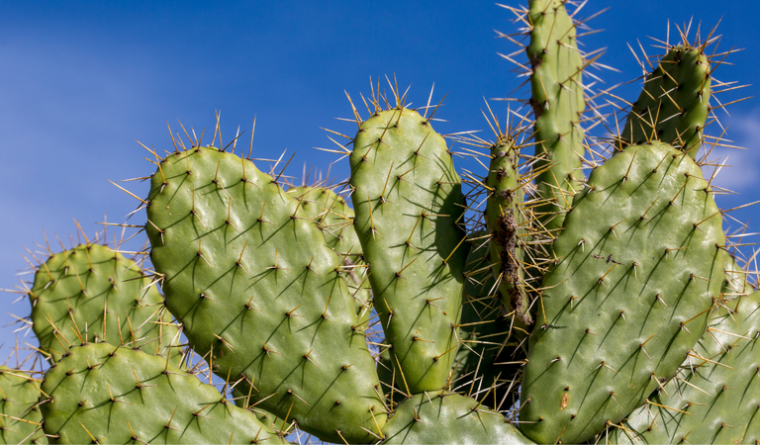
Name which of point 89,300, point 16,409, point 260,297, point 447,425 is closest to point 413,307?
point 447,425

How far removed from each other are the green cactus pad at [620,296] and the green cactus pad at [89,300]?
1.75m

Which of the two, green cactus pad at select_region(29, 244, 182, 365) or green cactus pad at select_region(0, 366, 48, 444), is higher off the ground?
green cactus pad at select_region(29, 244, 182, 365)

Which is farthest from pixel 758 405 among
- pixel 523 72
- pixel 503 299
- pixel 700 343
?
pixel 523 72

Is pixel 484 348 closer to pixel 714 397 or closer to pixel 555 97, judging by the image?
pixel 714 397

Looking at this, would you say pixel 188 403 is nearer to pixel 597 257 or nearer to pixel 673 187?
pixel 597 257

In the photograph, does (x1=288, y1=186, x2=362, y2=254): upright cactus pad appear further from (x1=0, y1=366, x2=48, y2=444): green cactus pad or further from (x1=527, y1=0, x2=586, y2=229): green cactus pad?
(x1=0, y1=366, x2=48, y2=444): green cactus pad

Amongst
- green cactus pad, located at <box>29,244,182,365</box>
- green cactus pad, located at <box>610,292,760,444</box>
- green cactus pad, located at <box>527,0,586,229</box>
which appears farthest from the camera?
green cactus pad, located at <box>29,244,182,365</box>

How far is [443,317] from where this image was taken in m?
1.98

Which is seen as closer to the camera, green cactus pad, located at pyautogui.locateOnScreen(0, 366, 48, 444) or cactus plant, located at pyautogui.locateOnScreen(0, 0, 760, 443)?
cactus plant, located at pyautogui.locateOnScreen(0, 0, 760, 443)

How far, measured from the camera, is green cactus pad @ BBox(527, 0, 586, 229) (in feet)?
8.10

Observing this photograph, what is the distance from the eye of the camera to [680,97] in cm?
240

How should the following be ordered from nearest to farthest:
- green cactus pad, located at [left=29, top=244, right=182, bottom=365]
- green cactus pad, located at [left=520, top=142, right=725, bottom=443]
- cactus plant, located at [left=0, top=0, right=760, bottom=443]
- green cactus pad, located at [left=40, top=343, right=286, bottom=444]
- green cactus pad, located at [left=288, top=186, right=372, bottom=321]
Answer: green cactus pad, located at [left=40, top=343, right=286, bottom=444]
cactus plant, located at [left=0, top=0, right=760, bottom=443]
green cactus pad, located at [left=520, top=142, right=725, bottom=443]
green cactus pad, located at [left=288, top=186, right=372, bottom=321]
green cactus pad, located at [left=29, top=244, right=182, bottom=365]

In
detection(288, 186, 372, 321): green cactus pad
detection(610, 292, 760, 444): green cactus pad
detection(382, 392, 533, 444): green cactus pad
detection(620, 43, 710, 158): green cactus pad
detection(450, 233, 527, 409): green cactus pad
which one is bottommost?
detection(610, 292, 760, 444): green cactus pad

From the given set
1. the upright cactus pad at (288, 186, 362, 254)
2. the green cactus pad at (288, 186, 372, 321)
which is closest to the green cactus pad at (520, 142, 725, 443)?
the green cactus pad at (288, 186, 372, 321)
